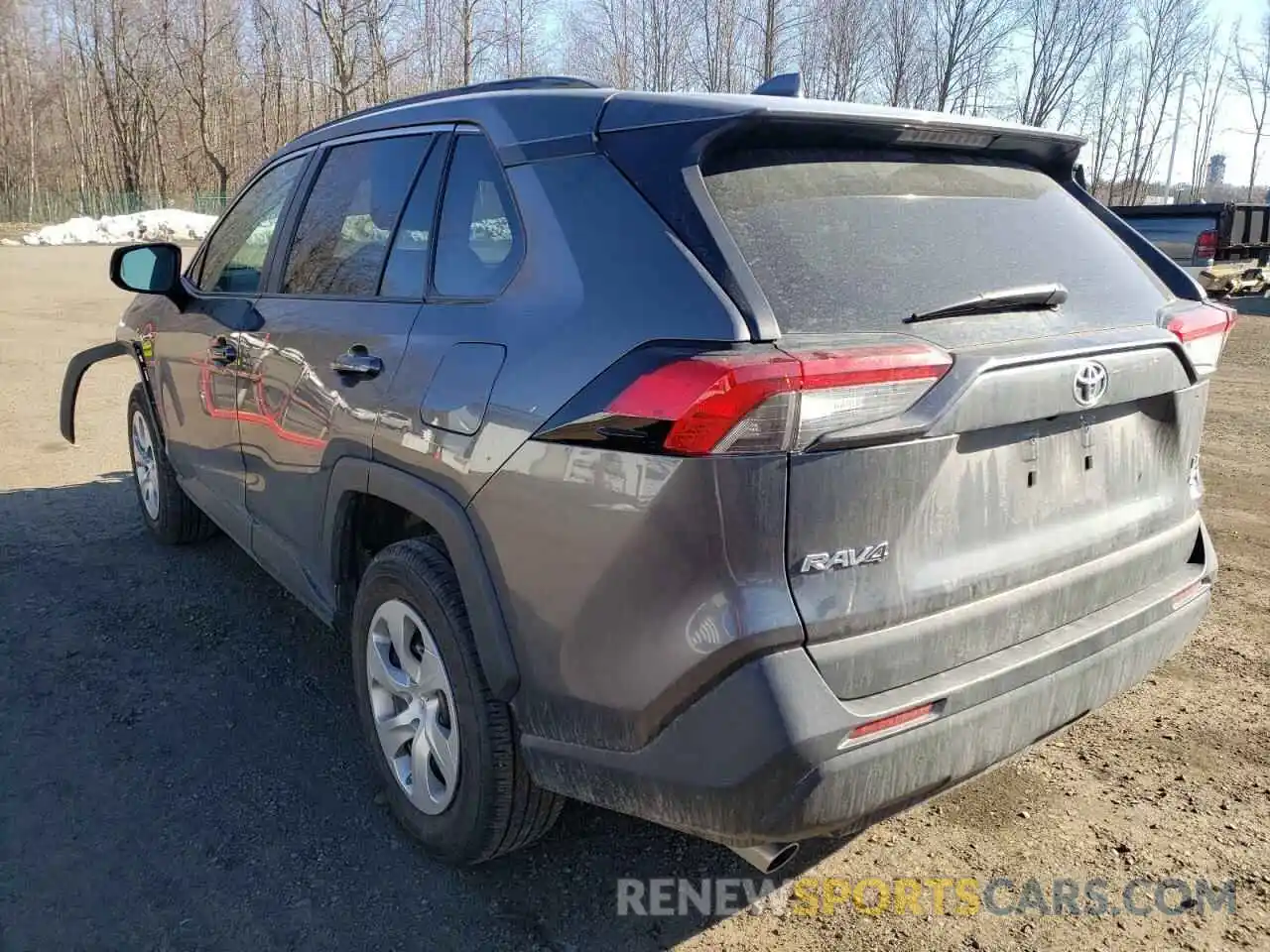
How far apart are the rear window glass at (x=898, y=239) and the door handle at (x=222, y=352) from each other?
231 centimetres

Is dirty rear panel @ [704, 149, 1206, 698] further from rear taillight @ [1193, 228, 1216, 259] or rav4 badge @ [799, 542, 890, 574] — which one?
rear taillight @ [1193, 228, 1216, 259]

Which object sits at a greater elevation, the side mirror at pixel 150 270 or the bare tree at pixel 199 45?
the bare tree at pixel 199 45

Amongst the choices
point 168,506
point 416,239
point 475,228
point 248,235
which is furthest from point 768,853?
point 168,506

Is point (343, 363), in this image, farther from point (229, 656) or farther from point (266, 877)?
point (229, 656)

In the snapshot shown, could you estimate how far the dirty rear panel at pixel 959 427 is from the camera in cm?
189

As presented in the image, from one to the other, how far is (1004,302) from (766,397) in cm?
73

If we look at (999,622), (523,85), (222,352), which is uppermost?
(523,85)

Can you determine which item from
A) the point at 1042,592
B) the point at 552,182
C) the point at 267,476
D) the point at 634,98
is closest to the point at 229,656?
the point at 267,476

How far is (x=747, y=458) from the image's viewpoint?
5.93 ft

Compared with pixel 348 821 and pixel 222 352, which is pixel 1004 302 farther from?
pixel 222 352

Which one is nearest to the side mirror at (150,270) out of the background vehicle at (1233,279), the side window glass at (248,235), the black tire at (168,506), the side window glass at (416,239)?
the side window glass at (248,235)

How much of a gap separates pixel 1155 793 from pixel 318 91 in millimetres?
53296

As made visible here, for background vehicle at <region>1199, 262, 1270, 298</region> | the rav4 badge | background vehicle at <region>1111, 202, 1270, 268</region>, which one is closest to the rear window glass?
the rav4 badge

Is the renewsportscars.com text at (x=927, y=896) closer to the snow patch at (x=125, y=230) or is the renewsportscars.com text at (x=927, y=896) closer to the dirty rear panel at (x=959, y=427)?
the dirty rear panel at (x=959, y=427)
